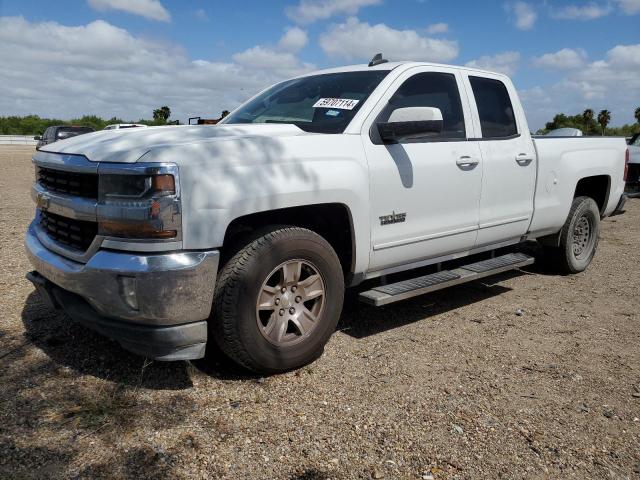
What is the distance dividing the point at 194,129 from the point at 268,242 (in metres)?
0.99

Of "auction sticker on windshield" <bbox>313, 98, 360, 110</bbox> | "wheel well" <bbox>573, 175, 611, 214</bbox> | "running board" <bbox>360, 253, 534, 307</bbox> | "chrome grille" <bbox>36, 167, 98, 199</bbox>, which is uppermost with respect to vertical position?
"auction sticker on windshield" <bbox>313, 98, 360, 110</bbox>

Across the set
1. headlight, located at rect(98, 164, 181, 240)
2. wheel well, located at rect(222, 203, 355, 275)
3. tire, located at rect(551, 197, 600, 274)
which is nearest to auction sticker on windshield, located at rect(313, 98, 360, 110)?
wheel well, located at rect(222, 203, 355, 275)

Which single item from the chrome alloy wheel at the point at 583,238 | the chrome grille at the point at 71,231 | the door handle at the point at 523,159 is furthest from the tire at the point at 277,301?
the chrome alloy wheel at the point at 583,238

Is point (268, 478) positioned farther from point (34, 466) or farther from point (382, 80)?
point (382, 80)

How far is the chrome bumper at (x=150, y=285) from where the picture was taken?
292 cm

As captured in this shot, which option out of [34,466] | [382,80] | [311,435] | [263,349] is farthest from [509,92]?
[34,466]

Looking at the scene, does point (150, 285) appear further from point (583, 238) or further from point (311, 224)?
point (583, 238)

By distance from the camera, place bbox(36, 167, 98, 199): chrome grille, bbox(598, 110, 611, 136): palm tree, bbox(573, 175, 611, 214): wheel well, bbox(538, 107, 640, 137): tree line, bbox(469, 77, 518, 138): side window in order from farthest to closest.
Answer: bbox(598, 110, 611, 136): palm tree → bbox(538, 107, 640, 137): tree line → bbox(573, 175, 611, 214): wheel well → bbox(469, 77, 518, 138): side window → bbox(36, 167, 98, 199): chrome grille

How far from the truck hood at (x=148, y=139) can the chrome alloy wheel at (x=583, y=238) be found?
12.7ft

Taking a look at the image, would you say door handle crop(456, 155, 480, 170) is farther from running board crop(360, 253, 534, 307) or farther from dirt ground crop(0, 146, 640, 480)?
dirt ground crop(0, 146, 640, 480)

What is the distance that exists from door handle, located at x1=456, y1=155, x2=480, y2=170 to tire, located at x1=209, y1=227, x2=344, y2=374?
1469mm

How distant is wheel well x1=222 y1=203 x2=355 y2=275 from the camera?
3396mm

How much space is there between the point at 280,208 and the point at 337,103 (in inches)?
45.6

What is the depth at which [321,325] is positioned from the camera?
364cm
